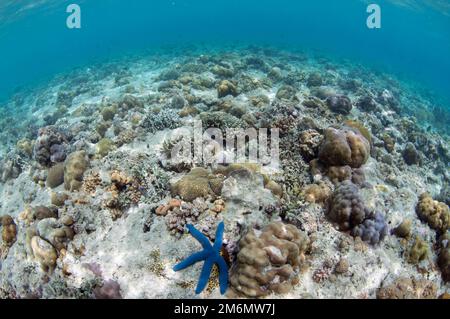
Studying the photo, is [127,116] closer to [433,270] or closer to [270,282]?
[270,282]

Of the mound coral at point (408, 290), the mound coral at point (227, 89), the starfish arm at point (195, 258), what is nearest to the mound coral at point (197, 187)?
the starfish arm at point (195, 258)

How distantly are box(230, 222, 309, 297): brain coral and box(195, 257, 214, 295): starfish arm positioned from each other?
1.69 ft

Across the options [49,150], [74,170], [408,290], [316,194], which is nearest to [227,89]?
[49,150]

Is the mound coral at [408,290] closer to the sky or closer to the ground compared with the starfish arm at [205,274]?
closer to the ground

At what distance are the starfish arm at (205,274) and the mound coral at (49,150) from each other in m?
7.81

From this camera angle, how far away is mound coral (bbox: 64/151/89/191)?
9062 mm

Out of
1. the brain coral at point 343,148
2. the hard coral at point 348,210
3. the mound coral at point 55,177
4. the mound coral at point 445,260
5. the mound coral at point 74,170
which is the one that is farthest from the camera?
the mound coral at point 55,177

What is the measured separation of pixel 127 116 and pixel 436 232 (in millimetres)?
12904

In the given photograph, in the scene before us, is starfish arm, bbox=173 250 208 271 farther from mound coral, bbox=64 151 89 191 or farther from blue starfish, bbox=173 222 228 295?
mound coral, bbox=64 151 89 191

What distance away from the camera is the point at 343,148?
8.32 metres

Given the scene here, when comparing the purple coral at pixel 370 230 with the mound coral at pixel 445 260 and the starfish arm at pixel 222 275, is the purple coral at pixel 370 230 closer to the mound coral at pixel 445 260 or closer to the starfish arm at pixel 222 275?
the mound coral at pixel 445 260

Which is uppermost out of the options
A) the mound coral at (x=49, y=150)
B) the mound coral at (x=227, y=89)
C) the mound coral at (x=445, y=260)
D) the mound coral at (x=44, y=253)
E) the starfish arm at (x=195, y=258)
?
the mound coral at (x=227, y=89)

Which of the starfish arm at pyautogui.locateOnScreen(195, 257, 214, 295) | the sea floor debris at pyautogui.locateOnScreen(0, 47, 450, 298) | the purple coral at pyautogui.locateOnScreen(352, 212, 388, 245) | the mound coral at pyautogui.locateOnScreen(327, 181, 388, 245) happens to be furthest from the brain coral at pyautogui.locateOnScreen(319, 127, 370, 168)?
the starfish arm at pyautogui.locateOnScreen(195, 257, 214, 295)

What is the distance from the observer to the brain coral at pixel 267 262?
554 cm
